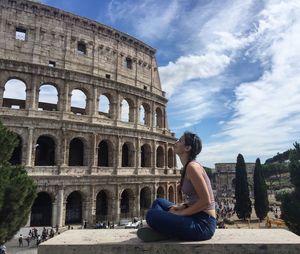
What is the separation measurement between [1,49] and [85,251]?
75.8 feet

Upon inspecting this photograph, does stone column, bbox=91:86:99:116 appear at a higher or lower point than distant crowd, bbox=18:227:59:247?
higher

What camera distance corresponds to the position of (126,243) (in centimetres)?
A: 321

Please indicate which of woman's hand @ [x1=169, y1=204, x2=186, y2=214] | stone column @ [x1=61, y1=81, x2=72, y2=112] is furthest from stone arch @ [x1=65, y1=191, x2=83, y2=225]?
woman's hand @ [x1=169, y1=204, x2=186, y2=214]

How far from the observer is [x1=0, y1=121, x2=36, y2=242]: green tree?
1160 centimetres

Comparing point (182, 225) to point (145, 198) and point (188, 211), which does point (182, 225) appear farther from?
point (145, 198)

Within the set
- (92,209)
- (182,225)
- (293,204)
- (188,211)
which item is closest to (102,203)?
(92,209)

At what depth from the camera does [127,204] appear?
93.5 ft

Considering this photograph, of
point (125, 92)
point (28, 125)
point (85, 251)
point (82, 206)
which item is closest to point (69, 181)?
point (82, 206)

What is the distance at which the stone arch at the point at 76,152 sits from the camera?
2559cm

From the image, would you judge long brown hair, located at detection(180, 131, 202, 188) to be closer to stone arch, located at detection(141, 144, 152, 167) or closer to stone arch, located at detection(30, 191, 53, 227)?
stone arch, located at detection(30, 191, 53, 227)

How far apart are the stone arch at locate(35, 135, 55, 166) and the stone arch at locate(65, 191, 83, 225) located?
10.8ft

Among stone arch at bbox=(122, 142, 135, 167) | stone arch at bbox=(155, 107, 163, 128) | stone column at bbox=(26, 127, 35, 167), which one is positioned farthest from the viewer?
stone arch at bbox=(155, 107, 163, 128)

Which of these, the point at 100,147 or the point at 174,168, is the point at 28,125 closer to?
the point at 100,147

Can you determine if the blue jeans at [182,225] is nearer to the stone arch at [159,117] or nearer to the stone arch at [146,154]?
the stone arch at [146,154]
